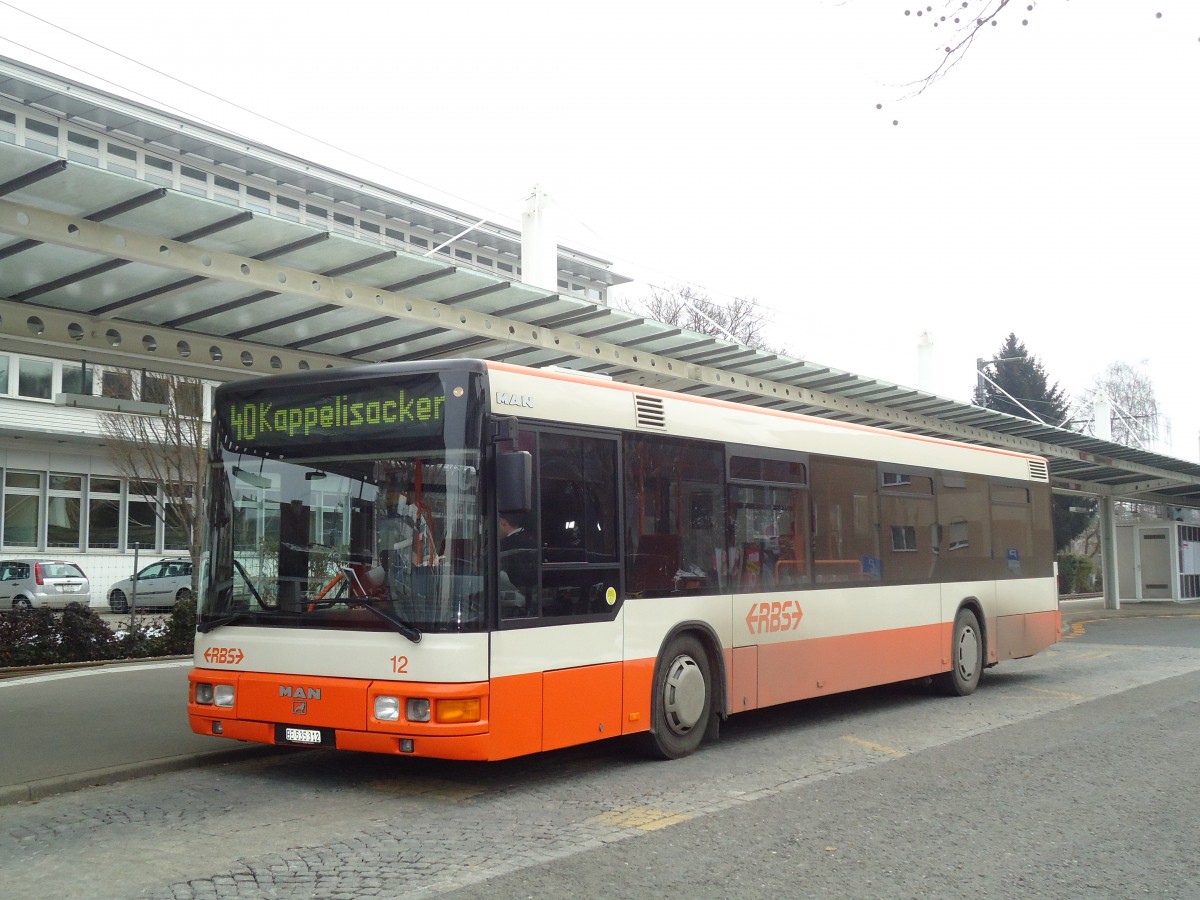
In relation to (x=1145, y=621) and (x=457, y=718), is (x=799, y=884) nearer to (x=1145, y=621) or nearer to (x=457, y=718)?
(x=457, y=718)

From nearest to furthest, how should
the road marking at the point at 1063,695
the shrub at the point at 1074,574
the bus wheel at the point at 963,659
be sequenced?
the road marking at the point at 1063,695 < the bus wheel at the point at 963,659 < the shrub at the point at 1074,574

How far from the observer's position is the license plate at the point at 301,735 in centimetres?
757

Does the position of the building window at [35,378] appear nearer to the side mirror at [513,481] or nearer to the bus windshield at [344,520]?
the bus windshield at [344,520]

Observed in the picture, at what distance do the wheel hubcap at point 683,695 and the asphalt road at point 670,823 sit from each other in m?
0.33

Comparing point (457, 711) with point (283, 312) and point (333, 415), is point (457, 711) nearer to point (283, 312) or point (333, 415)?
point (333, 415)

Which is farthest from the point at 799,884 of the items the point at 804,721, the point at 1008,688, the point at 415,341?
the point at 1008,688

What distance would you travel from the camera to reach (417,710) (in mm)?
7262

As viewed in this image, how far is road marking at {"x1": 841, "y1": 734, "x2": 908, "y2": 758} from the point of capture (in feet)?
31.0

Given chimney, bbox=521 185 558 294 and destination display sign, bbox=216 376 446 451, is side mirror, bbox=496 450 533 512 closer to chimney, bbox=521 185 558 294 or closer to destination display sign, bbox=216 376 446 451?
destination display sign, bbox=216 376 446 451

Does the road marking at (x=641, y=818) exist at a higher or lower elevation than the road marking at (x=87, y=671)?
lower

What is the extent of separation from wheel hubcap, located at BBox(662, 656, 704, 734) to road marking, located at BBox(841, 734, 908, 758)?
1.61 m

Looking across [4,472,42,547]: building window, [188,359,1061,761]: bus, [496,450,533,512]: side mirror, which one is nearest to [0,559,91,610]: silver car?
[4,472,42,547]: building window

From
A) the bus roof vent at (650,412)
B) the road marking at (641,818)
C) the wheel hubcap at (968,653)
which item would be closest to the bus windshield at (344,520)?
the road marking at (641,818)

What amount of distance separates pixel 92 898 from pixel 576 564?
3.86 metres
